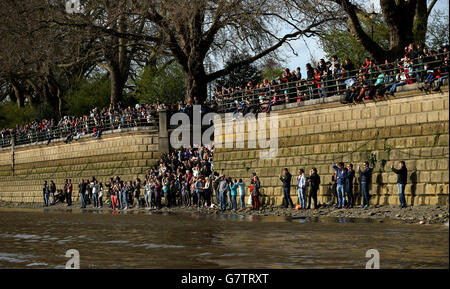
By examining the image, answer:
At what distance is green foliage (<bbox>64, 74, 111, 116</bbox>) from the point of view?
197 ft

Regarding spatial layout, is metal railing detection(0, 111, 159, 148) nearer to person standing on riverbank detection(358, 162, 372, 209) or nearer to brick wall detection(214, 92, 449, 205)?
brick wall detection(214, 92, 449, 205)

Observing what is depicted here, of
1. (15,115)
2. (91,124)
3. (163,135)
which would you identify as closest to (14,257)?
(163,135)

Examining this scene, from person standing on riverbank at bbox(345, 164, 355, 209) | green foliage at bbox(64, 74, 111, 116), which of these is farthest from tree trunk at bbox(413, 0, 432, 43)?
green foliage at bbox(64, 74, 111, 116)

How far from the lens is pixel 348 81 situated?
25828mm

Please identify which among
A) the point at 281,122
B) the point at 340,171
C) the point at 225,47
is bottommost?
the point at 340,171

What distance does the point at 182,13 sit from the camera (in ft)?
108

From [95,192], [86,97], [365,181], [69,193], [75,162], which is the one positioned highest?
[86,97]

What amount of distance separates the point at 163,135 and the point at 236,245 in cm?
2439

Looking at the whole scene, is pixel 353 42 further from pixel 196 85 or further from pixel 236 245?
pixel 236 245

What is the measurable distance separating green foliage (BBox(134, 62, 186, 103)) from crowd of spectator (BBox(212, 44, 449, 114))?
19.4 m

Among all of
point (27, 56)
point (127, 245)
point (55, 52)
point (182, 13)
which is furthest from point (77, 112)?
point (127, 245)

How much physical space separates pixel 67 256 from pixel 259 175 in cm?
1758

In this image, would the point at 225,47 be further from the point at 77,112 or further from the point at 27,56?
the point at 77,112

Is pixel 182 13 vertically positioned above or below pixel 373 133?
above
